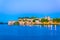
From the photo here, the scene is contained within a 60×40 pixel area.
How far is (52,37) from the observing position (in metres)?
3.44

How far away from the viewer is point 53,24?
137 inches

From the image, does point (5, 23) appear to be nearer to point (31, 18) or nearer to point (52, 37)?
point (31, 18)

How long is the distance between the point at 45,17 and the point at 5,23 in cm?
68

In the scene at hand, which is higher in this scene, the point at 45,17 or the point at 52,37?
the point at 45,17

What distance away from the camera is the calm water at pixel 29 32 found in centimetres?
343

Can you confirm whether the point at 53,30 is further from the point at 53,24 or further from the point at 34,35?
the point at 34,35

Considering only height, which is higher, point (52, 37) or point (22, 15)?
point (22, 15)

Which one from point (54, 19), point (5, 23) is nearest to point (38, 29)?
point (54, 19)

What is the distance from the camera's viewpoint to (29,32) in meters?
3.45

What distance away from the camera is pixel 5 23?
11.4 ft

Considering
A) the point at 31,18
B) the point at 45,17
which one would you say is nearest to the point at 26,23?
the point at 31,18

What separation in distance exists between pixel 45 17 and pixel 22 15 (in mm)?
389

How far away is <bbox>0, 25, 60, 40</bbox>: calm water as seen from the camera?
11.3 ft

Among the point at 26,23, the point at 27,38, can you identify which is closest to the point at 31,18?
the point at 26,23
